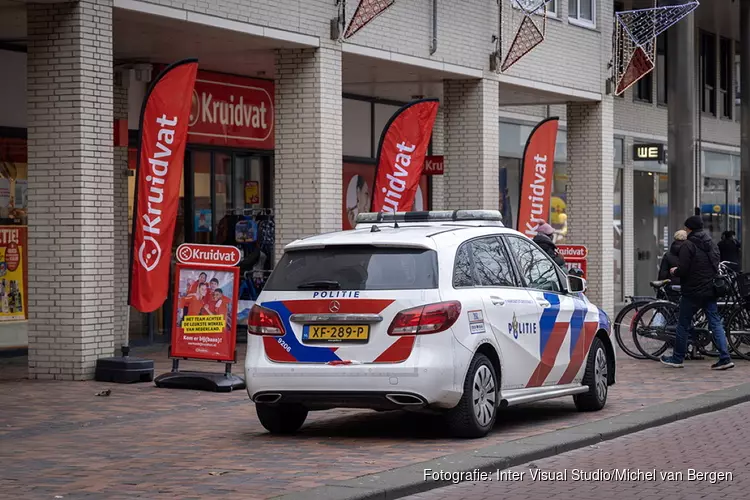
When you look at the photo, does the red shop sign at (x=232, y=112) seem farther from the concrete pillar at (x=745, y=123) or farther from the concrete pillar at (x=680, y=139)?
the concrete pillar at (x=745, y=123)

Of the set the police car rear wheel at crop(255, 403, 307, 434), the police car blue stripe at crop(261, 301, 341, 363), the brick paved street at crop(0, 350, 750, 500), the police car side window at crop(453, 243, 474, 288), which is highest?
the police car side window at crop(453, 243, 474, 288)

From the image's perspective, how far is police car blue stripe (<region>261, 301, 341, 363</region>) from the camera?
1048cm

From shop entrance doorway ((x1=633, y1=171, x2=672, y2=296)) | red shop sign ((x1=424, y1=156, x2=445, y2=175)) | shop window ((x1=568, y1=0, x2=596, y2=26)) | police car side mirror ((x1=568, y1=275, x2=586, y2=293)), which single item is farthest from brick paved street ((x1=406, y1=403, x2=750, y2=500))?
shop entrance doorway ((x1=633, y1=171, x2=672, y2=296))

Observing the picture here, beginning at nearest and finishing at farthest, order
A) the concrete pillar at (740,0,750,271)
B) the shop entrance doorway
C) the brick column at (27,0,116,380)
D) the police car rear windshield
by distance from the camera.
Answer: the police car rear windshield → the brick column at (27,0,116,380) → the concrete pillar at (740,0,750,271) → the shop entrance doorway

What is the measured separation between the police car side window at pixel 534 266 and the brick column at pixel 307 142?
6886 mm

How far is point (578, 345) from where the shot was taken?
40.7 feet

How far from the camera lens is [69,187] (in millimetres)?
14859

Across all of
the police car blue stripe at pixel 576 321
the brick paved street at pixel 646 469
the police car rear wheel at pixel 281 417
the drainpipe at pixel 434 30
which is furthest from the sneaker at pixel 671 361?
the police car rear wheel at pixel 281 417

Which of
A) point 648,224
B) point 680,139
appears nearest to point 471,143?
point 680,139

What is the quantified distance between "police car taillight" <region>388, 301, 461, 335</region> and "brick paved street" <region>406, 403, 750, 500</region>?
121cm

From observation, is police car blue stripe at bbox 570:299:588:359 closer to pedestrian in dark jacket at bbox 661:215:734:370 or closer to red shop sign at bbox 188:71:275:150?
pedestrian in dark jacket at bbox 661:215:734:370

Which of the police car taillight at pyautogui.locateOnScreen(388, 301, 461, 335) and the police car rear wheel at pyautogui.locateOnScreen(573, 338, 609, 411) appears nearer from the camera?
the police car taillight at pyautogui.locateOnScreen(388, 301, 461, 335)

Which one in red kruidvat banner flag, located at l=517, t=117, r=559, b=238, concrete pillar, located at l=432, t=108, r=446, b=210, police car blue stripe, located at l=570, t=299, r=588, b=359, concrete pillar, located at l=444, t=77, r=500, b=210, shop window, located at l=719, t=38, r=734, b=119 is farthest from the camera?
shop window, located at l=719, t=38, r=734, b=119

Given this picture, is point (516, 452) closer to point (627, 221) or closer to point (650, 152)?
point (650, 152)
